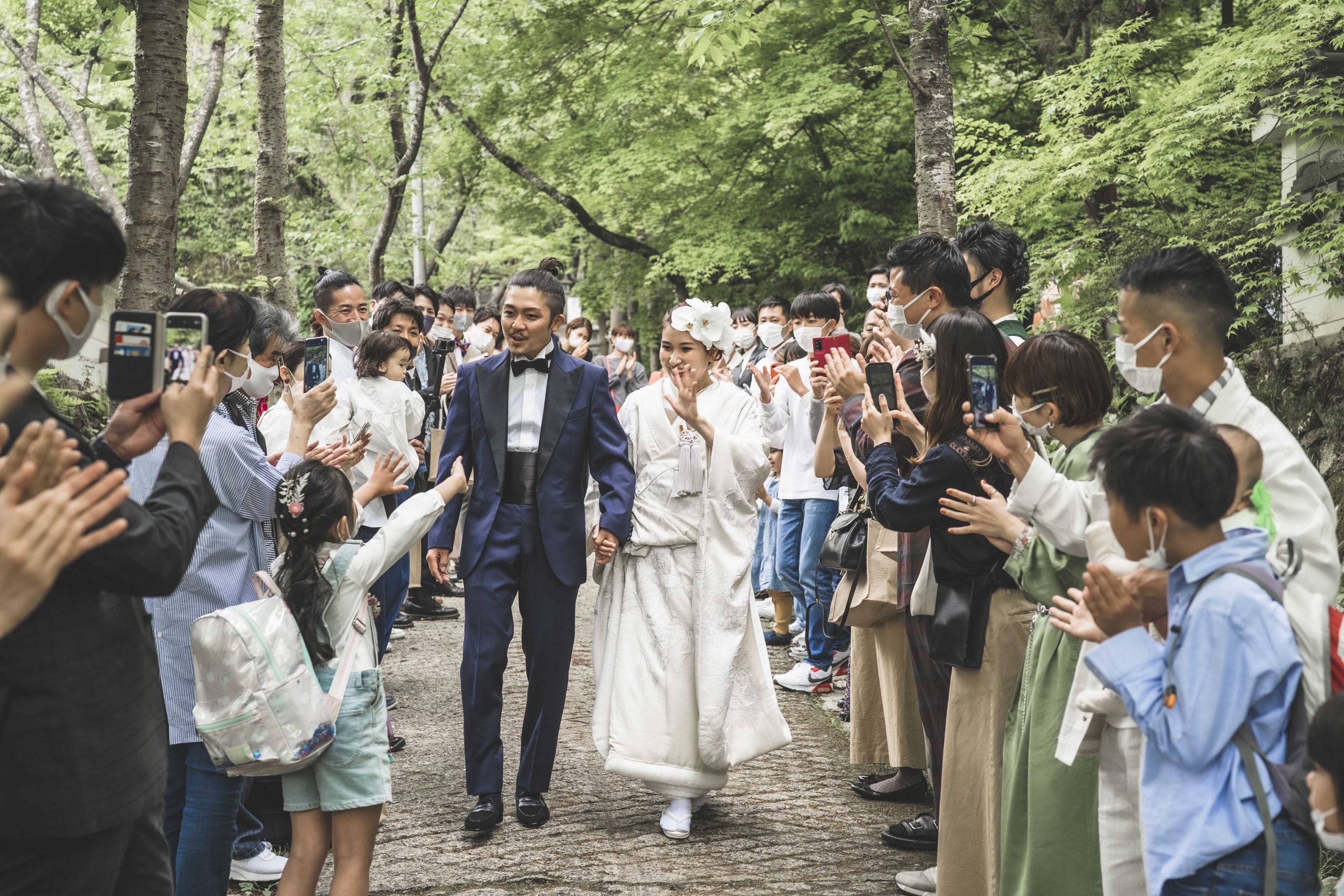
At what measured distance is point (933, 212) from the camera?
684cm

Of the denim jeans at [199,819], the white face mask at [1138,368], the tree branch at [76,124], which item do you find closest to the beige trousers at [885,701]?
the white face mask at [1138,368]

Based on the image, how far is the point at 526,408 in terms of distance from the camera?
583cm

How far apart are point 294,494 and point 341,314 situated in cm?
324

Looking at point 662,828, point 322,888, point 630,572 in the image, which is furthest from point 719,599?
point 322,888

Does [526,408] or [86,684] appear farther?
[526,408]


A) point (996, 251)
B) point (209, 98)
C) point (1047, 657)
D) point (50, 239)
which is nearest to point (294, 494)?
point (50, 239)

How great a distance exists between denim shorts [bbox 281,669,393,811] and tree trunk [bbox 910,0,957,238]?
4.33m

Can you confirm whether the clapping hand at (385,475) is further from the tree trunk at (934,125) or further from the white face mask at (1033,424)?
the tree trunk at (934,125)

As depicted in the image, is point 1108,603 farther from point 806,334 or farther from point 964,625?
point 806,334

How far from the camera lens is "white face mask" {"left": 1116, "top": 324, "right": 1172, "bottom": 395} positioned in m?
3.34

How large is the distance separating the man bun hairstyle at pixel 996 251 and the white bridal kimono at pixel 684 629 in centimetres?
139

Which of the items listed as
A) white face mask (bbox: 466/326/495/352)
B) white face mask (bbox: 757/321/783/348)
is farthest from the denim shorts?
white face mask (bbox: 466/326/495/352)

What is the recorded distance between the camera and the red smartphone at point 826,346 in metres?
4.95

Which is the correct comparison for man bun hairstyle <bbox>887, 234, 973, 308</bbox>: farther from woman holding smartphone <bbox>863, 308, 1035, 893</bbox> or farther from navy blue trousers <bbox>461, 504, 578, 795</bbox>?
navy blue trousers <bbox>461, 504, 578, 795</bbox>
